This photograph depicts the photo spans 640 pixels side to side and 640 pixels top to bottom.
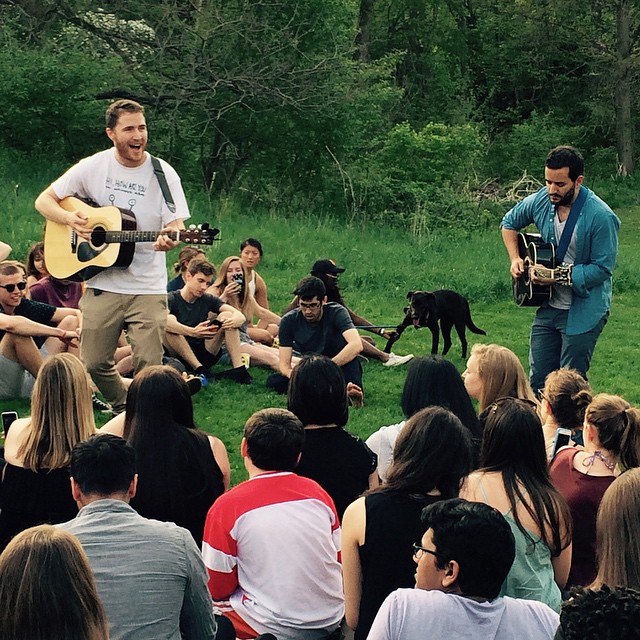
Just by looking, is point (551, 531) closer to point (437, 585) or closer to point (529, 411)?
point (529, 411)

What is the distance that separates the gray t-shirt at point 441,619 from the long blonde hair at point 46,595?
907mm

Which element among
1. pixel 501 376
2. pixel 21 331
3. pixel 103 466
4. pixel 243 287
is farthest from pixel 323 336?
pixel 103 466

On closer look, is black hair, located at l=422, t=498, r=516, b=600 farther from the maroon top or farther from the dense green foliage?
the dense green foliage

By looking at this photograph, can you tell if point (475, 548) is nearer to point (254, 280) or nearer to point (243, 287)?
point (243, 287)

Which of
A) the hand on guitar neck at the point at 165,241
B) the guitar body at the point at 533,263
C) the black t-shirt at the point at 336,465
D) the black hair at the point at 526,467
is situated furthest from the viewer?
the guitar body at the point at 533,263

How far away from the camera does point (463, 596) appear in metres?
3.41

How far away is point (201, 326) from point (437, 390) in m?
4.32

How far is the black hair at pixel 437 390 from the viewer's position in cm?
599

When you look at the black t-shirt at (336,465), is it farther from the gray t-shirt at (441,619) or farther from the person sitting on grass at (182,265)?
the person sitting on grass at (182,265)

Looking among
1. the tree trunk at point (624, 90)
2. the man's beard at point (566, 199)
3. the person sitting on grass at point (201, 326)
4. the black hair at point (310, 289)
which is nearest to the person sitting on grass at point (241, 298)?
the person sitting on grass at point (201, 326)

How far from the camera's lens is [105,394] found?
8562 mm

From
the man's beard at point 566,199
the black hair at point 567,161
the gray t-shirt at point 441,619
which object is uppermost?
the black hair at point 567,161

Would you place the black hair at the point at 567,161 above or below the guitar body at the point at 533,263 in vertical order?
above

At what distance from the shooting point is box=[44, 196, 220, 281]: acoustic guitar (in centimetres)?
809
